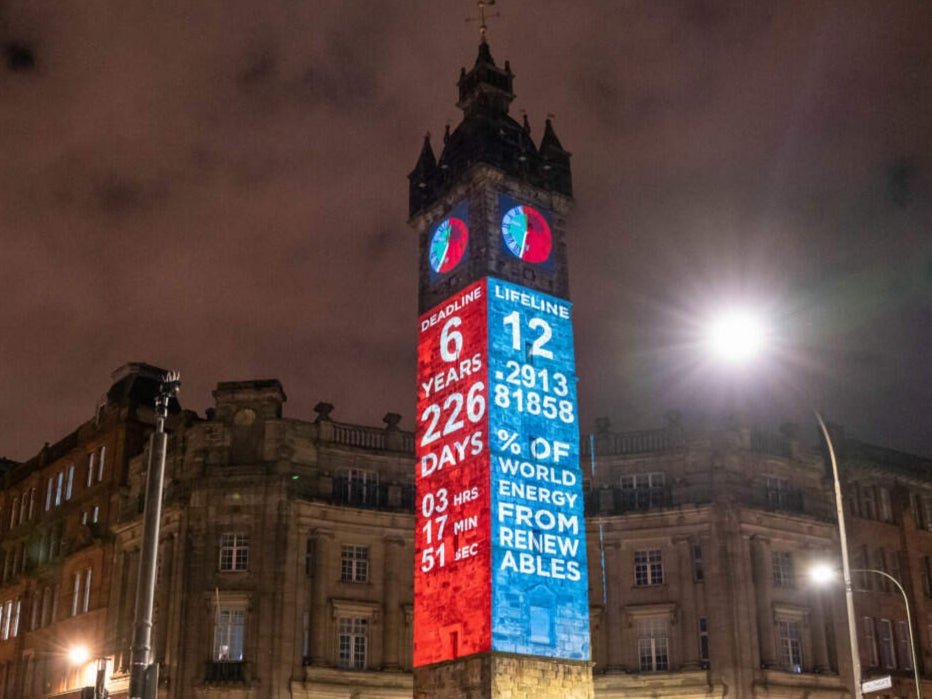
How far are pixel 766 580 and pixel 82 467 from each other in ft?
146

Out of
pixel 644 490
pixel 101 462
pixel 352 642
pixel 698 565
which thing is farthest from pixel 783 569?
pixel 101 462

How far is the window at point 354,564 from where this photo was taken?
6262 cm

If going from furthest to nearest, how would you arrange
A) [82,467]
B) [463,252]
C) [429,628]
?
[82,467] → [463,252] → [429,628]

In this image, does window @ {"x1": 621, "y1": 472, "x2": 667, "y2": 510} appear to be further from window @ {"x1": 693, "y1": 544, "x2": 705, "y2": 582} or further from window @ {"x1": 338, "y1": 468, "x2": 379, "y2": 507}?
window @ {"x1": 338, "y1": 468, "x2": 379, "y2": 507}

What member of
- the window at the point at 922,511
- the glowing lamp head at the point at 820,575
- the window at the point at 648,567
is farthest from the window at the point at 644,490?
the window at the point at 922,511

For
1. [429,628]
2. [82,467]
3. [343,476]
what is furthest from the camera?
[82,467]

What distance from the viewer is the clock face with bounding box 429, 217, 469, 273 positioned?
5698 centimetres

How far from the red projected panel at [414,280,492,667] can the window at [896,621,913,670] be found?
107 ft

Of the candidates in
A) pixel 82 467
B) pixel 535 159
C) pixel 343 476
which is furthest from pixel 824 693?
pixel 82 467

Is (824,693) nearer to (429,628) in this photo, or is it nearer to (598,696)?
(598,696)

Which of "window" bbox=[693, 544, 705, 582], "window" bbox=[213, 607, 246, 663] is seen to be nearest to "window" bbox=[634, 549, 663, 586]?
"window" bbox=[693, 544, 705, 582]

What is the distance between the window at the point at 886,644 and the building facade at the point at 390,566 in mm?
120

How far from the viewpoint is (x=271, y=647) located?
2307 inches

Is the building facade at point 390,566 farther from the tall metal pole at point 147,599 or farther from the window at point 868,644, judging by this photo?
the tall metal pole at point 147,599
